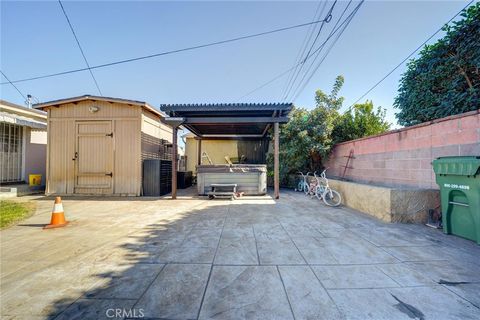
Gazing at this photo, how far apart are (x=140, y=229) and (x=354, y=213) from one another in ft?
15.3

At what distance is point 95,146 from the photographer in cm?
723

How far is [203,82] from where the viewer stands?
12789 mm

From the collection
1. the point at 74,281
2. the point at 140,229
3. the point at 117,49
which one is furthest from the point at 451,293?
the point at 117,49

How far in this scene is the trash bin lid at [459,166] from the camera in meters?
2.74

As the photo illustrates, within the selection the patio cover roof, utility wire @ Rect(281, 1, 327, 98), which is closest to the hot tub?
the patio cover roof

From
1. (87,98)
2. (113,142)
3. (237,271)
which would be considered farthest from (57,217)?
(87,98)

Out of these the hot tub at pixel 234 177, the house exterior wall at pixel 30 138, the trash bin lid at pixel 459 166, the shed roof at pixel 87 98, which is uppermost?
the shed roof at pixel 87 98

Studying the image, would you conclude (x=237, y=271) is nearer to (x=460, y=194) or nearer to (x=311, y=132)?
(x=460, y=194)

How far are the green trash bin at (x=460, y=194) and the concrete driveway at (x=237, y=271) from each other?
24 cm

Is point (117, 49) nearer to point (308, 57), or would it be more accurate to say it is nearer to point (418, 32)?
point (308, 57)

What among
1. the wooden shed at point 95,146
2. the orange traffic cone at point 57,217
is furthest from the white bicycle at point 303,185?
the orange traffic cone at point 57,217

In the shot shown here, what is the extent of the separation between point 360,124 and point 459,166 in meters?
5.53

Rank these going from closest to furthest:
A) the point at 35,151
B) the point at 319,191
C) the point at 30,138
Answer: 1. the point at 319,191
2. the point at 30,138
3. the point at 35,151

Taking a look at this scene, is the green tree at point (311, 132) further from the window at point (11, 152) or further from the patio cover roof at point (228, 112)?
the window at point (11, 152)
